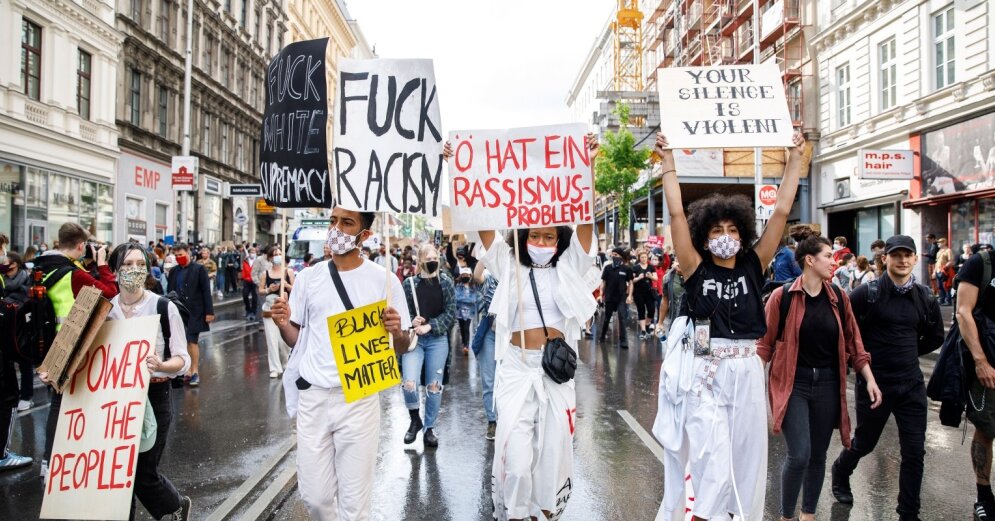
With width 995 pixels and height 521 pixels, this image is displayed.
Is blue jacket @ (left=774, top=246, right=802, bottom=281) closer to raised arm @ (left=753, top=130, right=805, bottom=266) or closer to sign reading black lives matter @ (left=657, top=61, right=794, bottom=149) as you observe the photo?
sign reading black lives matter @ (left=657, top=61, right=794, bottom=149)

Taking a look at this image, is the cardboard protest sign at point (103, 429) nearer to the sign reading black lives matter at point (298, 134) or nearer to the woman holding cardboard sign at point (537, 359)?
the sign reading black lives matter at point (298, 134)

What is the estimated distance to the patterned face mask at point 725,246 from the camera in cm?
376

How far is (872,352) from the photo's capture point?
477 cm

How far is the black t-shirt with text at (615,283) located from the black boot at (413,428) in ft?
26.8

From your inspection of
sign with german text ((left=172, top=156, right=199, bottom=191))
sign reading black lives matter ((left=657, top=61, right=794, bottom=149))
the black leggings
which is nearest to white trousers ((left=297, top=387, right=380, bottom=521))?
sign reading black lives matter ((left=657, top=61, right=794, bottom=149))

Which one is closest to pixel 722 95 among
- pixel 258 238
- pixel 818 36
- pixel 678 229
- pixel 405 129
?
pixel 678 229

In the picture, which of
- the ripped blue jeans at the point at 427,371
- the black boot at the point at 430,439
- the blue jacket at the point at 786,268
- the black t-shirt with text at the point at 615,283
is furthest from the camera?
the black t-shirt with text at the point at 615,283

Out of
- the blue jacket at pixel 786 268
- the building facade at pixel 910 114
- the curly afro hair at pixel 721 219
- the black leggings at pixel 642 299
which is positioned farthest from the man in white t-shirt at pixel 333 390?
the building facade at pixel 910 114

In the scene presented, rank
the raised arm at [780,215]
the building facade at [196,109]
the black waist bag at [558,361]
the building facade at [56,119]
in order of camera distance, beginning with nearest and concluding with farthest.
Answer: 1. the raised arm at [780,215]
2. the black waist bag at [558,361]
3. the building facade at [56,119]
4. the building facade at [196,109]

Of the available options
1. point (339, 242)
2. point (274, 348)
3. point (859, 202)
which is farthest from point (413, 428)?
point (859, 202)

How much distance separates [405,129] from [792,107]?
27.8 m

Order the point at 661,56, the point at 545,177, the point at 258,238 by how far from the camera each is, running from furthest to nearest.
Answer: the point at 661,56, the point at 258,238, the point at 545,177

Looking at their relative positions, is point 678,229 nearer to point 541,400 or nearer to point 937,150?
point 541,400

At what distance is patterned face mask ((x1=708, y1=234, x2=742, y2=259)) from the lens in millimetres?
3764
